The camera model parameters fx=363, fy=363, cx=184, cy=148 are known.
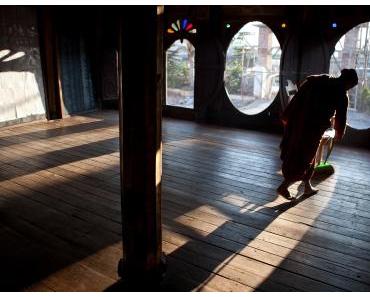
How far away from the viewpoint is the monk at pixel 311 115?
133 inches

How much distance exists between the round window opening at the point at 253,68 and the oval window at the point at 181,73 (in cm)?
101

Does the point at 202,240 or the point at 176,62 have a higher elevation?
the point at 176,62

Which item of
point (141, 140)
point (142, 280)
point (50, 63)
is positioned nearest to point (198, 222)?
point (142, 280)

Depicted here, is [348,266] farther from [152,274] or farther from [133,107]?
[133,107]

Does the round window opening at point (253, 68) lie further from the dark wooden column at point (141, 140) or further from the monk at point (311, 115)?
the dark wooden column at point (141, 140)

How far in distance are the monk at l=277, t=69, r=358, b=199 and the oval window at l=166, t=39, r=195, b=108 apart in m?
5.17

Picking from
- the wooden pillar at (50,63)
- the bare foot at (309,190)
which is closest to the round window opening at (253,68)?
the wooden pillar at (50,63)

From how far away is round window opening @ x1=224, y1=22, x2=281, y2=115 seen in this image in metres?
9.16

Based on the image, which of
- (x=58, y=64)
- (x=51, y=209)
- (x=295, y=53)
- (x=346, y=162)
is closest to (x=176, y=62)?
(x=58, y=64)

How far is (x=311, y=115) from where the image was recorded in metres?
3.38

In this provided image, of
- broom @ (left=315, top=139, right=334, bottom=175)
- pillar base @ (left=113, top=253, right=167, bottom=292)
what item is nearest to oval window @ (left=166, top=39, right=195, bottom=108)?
broom @ (left=315, top=139, right=334, bottom=175)

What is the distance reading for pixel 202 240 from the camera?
288cm

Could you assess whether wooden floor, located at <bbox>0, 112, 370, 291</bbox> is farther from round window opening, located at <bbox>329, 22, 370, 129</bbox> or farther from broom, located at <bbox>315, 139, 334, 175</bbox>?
round window opening, located at <bbox>329, 22, 370, 129</bbox>

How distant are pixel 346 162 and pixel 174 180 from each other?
8.06 ft
